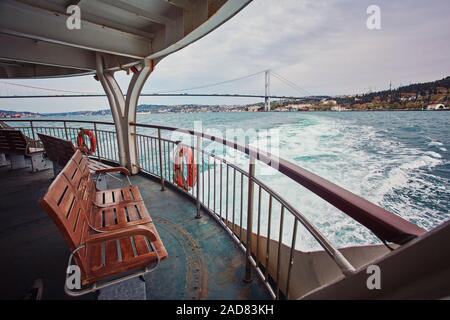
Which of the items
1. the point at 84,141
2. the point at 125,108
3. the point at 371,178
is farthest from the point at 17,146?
the point at 371,178

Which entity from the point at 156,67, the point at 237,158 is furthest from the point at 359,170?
the point at 156,67

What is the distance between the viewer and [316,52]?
30453mm

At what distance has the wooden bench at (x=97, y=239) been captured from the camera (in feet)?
3.88

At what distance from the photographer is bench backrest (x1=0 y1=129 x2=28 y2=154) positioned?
167 inches

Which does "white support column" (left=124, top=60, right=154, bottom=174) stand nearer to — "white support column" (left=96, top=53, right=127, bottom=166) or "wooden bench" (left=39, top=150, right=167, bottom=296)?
"white support column" (left=96, top=53, right=127, bottom=166)

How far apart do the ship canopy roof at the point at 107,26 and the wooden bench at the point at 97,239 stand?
212 centimetres

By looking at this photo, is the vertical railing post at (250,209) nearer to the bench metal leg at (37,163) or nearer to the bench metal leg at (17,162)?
the bench metal leg at (37,163)

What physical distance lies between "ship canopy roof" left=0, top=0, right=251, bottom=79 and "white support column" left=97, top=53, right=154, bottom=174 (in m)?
0.46

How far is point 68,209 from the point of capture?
128 cm

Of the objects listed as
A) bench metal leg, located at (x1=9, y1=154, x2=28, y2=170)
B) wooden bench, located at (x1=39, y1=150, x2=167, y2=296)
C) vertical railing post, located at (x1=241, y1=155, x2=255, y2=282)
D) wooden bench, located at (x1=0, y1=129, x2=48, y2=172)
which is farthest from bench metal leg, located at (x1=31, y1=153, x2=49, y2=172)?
vertical railing post, located at (x1=241, y1=155, x2=255, y2=282)

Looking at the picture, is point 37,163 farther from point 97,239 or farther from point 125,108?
point 97,239

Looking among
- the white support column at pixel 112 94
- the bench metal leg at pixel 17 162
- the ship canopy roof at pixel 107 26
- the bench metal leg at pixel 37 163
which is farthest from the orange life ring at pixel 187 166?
the bench metal leg at pixel 17 162
